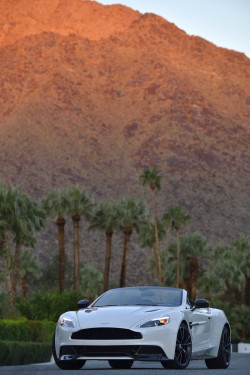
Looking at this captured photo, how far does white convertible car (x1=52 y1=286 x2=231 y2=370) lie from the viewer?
16.0m

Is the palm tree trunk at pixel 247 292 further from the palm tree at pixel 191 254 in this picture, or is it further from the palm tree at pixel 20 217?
the palm tree at pixel 20 217

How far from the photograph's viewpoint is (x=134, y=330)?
1596cm

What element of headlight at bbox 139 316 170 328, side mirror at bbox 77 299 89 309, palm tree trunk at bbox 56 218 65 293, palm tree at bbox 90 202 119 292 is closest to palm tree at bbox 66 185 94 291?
palm tree at bbox 90 202 119 292

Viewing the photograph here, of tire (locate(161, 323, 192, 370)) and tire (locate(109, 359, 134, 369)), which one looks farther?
tire (locate(109, 359, 134, 369))

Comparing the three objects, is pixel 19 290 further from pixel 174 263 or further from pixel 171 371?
pixel 171 371

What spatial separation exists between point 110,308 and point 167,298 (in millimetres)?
1369

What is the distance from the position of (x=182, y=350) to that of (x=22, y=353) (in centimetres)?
1352

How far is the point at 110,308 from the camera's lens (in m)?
16.7

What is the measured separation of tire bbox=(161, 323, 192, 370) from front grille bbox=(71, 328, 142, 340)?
881mm

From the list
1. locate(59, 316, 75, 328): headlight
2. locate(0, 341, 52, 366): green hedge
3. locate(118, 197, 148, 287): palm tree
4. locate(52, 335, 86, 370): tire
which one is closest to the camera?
locate(59, 316, 75, 328): headlight

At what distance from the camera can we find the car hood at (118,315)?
52.7 feet

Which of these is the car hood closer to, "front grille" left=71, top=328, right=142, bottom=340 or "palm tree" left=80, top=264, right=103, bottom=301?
"front grille" left=71, top=328, right=142, bottom=340

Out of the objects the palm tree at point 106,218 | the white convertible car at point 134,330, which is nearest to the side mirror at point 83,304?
the white convertible car at point 134,330

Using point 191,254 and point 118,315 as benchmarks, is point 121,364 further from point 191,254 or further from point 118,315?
point 191,254
